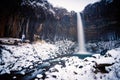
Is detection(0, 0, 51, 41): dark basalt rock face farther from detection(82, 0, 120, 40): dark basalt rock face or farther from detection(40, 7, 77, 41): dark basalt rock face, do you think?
detection(82, 0, 120, 40): dark basalt rock face

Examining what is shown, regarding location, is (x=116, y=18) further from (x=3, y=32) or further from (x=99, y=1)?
(x=3, y=32)

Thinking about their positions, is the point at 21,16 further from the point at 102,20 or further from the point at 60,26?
the point at 102,20

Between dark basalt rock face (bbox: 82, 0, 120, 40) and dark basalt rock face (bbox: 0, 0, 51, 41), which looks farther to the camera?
dark basalt rock face (bbox: 82, 0, 120, 40)

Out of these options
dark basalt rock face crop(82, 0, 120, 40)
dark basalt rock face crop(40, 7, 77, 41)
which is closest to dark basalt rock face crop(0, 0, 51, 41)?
dark basalt rock face crop(40, 7, 77, 41)

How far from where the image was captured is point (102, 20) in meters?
30.3

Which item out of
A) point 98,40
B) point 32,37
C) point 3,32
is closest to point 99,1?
point 98,40

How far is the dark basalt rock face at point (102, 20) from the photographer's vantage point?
26.9m

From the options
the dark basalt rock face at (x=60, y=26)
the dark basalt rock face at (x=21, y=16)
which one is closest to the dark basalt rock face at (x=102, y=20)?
the dark basalt rock face at (x=60, y=26)

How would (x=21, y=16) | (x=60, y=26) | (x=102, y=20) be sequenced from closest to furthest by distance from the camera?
(x=21, y=16) < (x=102, y=20) < (x=60, y=26)

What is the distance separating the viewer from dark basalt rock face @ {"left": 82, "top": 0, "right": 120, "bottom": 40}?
88.1ft

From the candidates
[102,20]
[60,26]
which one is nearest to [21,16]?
[60,26]

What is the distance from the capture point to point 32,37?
23766mm

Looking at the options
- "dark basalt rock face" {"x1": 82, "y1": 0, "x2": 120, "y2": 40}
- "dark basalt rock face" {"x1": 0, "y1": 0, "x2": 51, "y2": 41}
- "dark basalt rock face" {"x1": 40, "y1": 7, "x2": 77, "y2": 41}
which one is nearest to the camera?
"dark basalt rock face" {"x1": 0, "y1": 0, "x2": 51, "y2": 41}

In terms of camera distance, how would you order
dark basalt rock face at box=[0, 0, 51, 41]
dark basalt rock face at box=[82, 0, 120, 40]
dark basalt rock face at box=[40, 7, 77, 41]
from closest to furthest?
dark basalt rock face at box=[0, 0, 51, 41] < dark basalt rock face at box=[82, 0, 120, 40] < dark basalt rock face at box=[40, 7, 77, 41]
